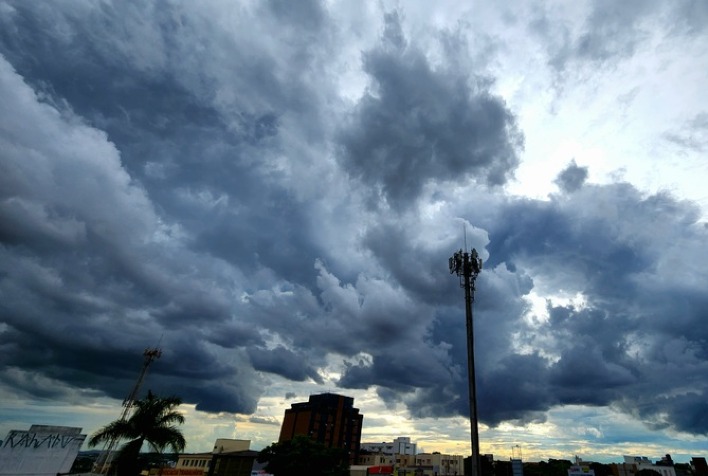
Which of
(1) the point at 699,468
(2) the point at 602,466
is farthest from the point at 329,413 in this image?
(1) the point at 699,468

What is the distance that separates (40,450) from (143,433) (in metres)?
4.81

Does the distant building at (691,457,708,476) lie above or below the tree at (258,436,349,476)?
above

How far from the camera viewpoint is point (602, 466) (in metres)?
116

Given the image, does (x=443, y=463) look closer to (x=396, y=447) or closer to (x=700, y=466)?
(x=396, y=447)

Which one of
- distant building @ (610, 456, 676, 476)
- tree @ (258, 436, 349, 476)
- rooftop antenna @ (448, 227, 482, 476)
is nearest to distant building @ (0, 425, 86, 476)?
rooftop antenna @ (448, 227, 482, 476)

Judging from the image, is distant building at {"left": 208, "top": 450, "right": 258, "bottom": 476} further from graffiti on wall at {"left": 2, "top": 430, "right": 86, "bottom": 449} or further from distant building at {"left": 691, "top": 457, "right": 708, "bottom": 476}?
distant building at {"left": 691, "top": 457, "right": 708, "bottom": 476}

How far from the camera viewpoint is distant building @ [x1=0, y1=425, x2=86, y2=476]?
18984 mm

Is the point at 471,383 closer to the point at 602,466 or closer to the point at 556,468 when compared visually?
the point at 556,468

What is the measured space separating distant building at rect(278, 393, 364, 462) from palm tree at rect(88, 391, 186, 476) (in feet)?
366

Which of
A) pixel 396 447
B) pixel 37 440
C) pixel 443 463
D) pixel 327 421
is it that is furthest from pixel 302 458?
pixel 396 447

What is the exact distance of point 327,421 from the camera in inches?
5079

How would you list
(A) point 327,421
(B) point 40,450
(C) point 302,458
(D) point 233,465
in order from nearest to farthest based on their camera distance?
(B) point 40,450 → (C) point 302,458 → (D) point 233,465 → (A) point 327,421

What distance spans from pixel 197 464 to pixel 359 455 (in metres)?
55.1

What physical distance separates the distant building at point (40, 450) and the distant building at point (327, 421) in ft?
374
